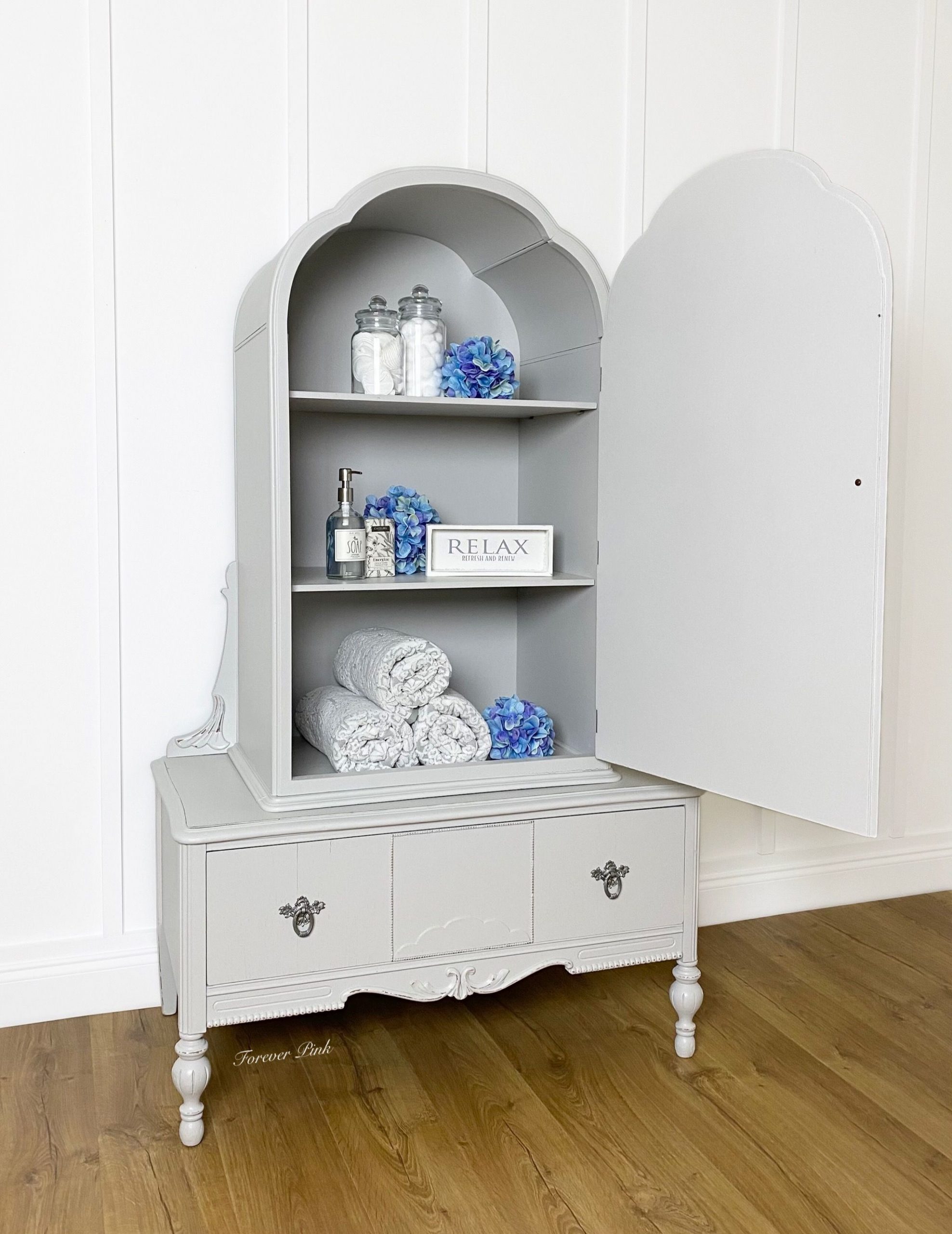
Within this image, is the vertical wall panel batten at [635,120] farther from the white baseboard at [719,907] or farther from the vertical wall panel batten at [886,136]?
the white baseboard at [719,907]

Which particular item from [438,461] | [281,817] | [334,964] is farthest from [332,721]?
[438,461]

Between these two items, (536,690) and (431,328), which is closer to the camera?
→ (431,328)

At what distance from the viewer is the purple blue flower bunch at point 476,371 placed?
85.3 inches

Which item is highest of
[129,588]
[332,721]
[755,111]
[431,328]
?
[755,111]

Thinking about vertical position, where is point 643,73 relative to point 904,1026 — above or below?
above

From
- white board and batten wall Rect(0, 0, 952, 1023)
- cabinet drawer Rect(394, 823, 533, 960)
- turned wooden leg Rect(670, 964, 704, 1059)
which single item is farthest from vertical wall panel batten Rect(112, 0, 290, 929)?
turned wooden leg Rect(670, 964, 704, 1059)

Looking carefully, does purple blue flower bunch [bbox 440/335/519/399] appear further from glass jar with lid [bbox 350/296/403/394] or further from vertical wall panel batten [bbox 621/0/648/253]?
vertical wall panel batten [bbox 621/0/648/253]

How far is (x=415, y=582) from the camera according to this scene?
6.82 ft

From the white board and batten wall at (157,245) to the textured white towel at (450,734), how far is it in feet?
1.75

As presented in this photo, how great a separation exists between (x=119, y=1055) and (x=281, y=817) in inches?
26.3

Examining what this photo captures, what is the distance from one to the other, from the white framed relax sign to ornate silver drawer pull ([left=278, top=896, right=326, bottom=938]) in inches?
26.3

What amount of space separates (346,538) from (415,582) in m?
0.16

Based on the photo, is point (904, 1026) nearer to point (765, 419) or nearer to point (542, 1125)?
point (542, 1125)

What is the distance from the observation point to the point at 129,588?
2277 millimetres
